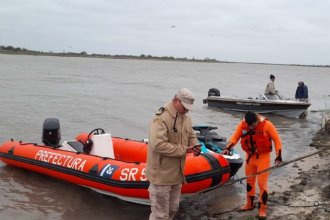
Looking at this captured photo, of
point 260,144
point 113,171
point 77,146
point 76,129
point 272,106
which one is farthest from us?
point 272,106

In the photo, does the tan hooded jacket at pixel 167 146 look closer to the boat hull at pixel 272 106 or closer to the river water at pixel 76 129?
the river water at pixel 76 129

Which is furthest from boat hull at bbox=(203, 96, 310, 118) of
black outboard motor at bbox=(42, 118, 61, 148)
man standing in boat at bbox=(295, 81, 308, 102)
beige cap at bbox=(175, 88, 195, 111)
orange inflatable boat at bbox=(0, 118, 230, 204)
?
beige cap at bbox=(175, 88, 195, 111)

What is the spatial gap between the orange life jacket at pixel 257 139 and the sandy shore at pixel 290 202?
89cm

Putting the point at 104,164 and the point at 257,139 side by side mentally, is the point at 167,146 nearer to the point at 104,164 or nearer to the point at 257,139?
the point at 257,139

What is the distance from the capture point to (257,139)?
17.6 ft

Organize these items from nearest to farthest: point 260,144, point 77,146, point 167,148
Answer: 1. point 167,148
2. point 260,144
3. point 77,146

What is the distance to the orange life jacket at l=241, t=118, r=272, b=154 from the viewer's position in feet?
17.5

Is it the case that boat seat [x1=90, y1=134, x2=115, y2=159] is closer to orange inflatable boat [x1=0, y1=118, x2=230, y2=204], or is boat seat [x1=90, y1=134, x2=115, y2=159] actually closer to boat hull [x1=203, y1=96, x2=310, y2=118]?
orange inflatable boat [x1=0, y1=118, x2=230, y2=204]

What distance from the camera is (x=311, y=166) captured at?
8555 mm

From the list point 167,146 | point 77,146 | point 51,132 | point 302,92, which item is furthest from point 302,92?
point 167,146

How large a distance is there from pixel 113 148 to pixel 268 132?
11.8 feet

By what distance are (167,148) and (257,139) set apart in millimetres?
1751

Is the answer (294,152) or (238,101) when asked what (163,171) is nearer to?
(294,152)

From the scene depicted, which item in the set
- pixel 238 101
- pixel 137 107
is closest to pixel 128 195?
pixel 238 101
